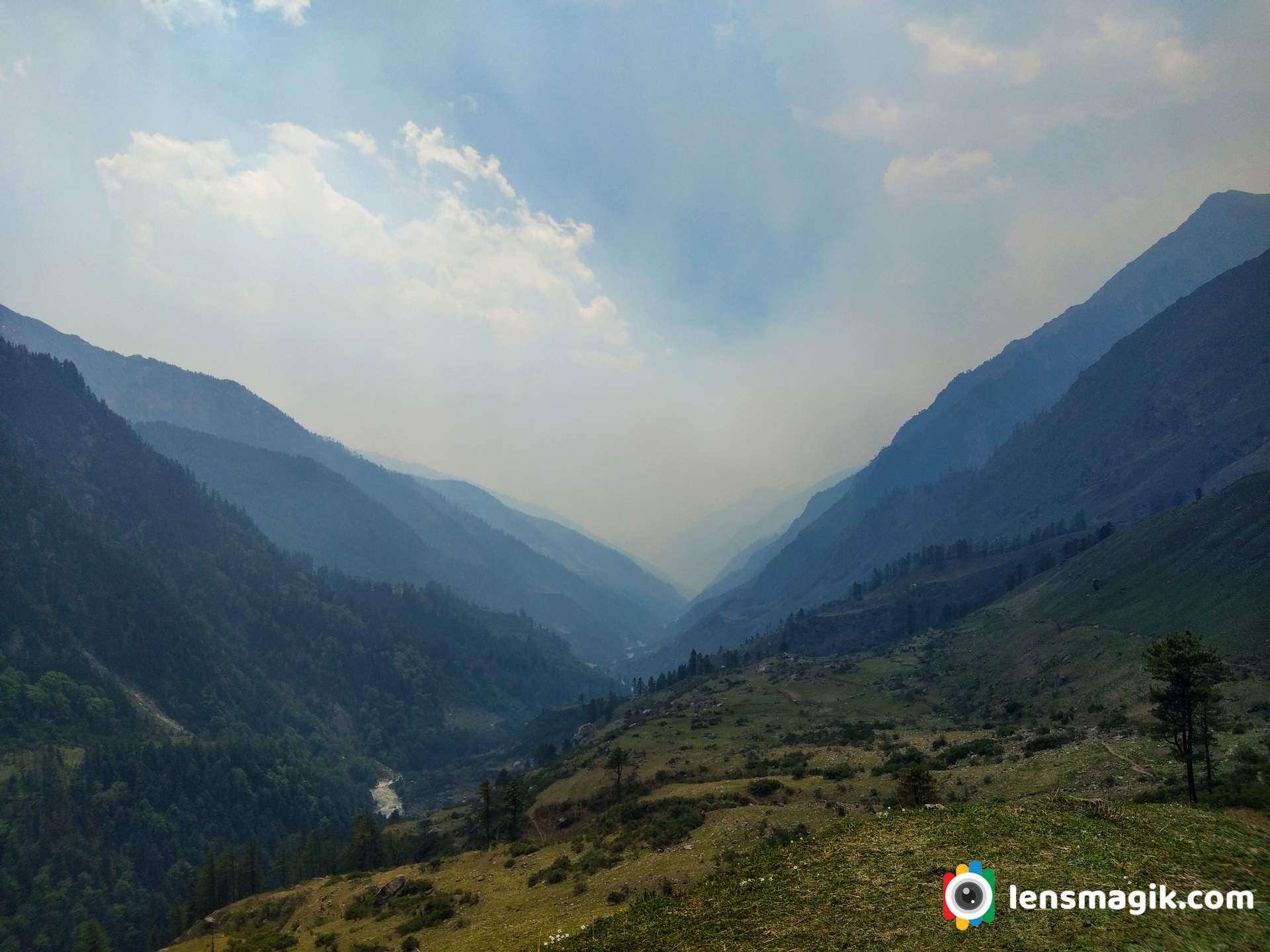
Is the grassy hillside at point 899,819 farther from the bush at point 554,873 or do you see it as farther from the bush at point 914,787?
the bush at point 914,787

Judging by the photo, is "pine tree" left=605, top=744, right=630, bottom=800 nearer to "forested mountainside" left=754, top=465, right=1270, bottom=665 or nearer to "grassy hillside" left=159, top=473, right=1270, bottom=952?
Answer: "grassy hillside" left=159, top=473, right=1270, bottom=952

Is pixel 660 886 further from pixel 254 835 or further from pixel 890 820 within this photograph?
pixel 254 835

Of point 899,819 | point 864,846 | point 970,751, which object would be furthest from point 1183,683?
point 970,751

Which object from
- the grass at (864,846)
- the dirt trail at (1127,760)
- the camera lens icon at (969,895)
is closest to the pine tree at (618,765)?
the grass at (864,846)

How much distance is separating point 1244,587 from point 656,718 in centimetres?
10286

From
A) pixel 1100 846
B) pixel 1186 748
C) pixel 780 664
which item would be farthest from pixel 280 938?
pixel 780 664

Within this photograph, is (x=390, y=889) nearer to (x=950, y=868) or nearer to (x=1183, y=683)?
(x=950, y=868)

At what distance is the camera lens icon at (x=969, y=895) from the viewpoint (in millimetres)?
20516

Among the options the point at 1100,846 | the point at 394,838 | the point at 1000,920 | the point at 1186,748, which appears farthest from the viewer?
the point at 394,838

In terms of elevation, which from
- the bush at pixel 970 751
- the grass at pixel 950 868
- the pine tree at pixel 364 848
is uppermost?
the grass at pixel 950 868

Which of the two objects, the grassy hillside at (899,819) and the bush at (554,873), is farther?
the bush at (554,873)

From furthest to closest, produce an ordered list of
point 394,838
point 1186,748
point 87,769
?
point 87,769 → point 394,838 → point 1186,748

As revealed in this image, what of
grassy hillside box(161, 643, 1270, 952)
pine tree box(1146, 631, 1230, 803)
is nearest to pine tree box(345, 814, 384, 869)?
grassy hillside box(161, 643, 1270, 952)

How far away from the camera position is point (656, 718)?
438 ft
